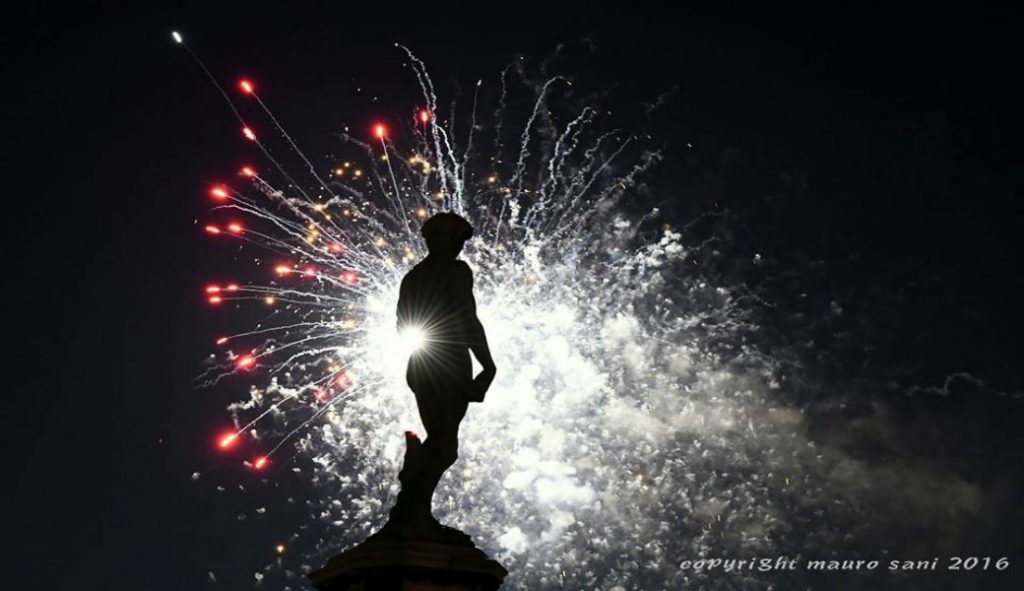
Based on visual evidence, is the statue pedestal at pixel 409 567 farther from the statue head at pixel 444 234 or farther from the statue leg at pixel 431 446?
Answer: the statue head at pixel 444 234

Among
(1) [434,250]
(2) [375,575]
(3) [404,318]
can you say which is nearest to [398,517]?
(2) [375,575]

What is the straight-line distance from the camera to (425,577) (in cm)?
830

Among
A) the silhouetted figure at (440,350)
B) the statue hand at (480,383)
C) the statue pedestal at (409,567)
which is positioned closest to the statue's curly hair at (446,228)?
the silhouetted figure at (440,350)

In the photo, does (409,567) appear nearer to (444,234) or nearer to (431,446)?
(431,446)

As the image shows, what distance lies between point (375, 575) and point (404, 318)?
2536 millimetres

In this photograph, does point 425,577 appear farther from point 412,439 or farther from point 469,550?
point 412,439

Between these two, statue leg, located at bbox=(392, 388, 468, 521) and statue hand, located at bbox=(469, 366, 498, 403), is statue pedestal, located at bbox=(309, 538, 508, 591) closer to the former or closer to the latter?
statue leg, located at bbox=(392, 388, 468, 521)

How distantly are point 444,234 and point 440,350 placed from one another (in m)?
1.12

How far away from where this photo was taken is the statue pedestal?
8.25m

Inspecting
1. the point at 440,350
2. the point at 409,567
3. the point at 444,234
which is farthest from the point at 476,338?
the point at 409,567

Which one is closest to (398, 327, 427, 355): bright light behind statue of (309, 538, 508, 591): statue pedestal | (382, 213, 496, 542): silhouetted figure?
(382, 213, 496, 542): silhouetted figure

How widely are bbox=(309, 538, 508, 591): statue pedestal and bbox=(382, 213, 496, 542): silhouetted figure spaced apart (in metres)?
0.88

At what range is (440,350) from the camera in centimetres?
959

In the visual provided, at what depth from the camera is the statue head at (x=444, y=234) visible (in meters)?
9.79
